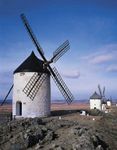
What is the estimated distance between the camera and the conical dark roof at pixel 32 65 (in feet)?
115

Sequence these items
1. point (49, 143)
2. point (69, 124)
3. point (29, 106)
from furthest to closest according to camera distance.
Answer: point (29, 106), point (69, 124), point (49, 143)

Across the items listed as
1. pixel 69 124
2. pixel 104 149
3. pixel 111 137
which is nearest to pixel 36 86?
pixel 69 124

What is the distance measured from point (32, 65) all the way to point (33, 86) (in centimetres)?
294

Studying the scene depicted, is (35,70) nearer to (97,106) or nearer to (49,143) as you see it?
(49,143)

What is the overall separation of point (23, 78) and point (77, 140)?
15618mm

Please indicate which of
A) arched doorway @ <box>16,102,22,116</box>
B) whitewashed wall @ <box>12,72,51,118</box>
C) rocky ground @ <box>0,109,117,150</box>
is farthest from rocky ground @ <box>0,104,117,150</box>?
arched doorway @ <box>16,102,22,116</box>

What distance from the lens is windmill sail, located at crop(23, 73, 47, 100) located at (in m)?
34.3

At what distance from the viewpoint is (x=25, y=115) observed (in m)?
34.8

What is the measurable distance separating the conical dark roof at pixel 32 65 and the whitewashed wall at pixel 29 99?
1.73 feet

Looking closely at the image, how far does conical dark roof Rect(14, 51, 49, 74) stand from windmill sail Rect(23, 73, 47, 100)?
2.77ft

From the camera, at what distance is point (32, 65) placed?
35.6m

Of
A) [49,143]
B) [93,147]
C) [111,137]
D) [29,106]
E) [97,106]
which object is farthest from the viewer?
[97,106]

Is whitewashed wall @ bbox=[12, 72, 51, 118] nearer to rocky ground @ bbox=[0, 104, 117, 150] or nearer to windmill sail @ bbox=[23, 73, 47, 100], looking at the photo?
windmill sail @ bbox=[23, 73, 47, 100]

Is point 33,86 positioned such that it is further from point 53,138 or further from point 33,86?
point 53,138
